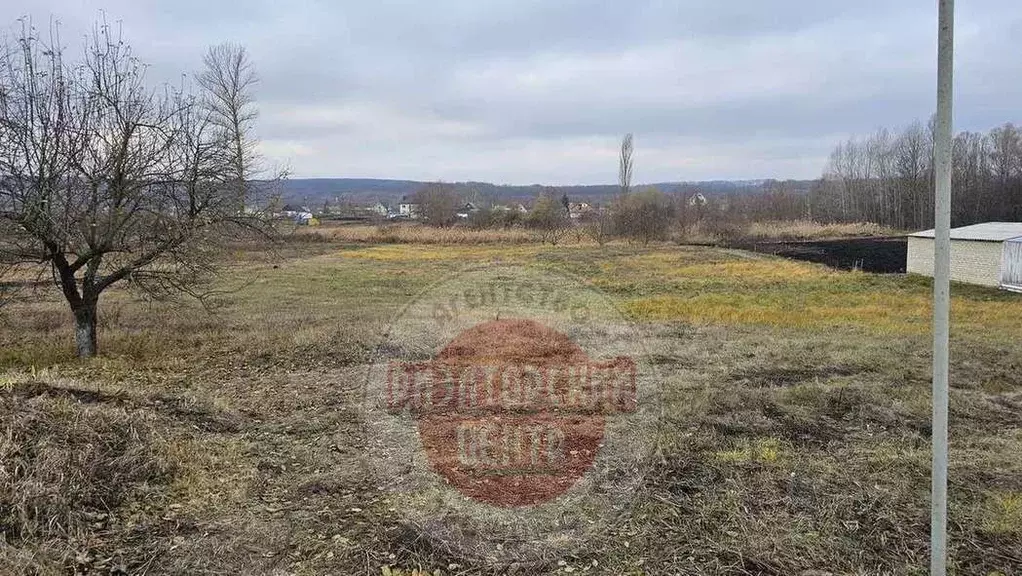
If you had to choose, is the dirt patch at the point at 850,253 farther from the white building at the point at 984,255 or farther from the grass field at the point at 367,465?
the grass field at the point at 367,465

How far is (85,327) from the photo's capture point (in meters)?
9.30

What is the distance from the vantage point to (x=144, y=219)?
30.3 ft

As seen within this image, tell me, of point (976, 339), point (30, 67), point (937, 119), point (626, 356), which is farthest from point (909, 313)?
point (30, 67)

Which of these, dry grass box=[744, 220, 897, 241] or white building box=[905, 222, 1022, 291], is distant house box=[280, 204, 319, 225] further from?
dry grass box=[744, 220, 897, 241]

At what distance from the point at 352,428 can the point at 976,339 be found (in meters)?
11.8

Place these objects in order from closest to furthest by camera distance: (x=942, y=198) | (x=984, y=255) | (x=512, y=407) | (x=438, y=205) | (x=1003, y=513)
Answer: (x=942, y=198) → (x=1003, y=513) → (x=512, y=407) → (x=984, y=255) → (x=438, y=205)

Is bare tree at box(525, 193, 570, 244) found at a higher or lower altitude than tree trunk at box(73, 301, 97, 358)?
higher

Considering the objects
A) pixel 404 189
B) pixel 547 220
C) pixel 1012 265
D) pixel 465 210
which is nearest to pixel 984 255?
pixel 1012 265

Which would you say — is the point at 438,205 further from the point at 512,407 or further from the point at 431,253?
the point at 512,407

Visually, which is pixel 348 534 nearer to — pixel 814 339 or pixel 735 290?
pixel 814 339

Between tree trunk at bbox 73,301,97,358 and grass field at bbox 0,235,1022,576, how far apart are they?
0.41 metres
